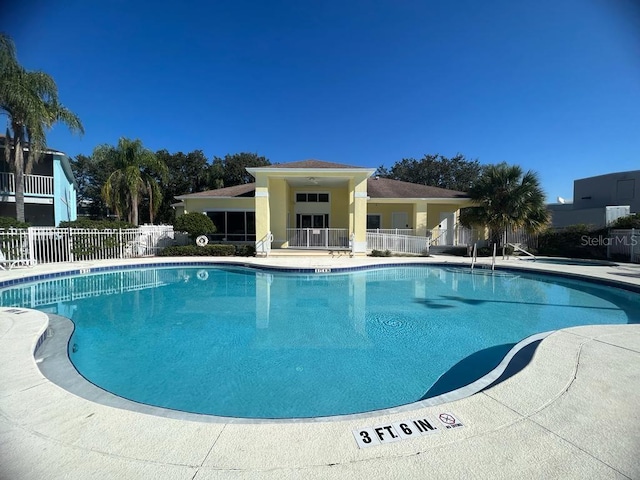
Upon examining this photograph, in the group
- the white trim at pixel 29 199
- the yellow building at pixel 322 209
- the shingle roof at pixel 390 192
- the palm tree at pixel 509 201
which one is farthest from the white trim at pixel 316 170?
the white trim at pixel 29 199

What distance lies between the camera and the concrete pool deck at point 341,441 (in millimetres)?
1994

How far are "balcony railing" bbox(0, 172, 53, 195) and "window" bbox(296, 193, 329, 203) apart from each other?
15.4 metres

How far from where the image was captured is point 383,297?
9.05 m

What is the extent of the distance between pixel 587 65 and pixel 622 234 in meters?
12.8

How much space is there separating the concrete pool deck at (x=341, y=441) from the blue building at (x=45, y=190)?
20476mm

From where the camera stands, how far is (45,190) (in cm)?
1845

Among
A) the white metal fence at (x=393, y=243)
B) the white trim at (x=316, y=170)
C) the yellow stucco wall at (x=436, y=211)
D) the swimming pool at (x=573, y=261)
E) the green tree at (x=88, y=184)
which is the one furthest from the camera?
the green tree at (x=88, y=184)

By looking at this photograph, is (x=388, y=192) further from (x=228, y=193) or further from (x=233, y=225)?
(x=228, y=193)

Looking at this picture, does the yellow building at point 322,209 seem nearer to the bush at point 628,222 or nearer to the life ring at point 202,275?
the life ring at point 202,275

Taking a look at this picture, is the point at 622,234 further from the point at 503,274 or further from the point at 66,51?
the point at 66,51

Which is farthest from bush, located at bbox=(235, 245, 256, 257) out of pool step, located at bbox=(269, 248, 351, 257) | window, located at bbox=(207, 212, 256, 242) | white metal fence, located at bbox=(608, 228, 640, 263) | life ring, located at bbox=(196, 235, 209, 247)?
white metal fence, located at bbox=(608, 228, 640, 263)

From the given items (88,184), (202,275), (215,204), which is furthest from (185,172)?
(202,275)

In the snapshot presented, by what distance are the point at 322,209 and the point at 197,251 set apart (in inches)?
339

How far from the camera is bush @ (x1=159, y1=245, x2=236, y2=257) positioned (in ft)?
54.4
